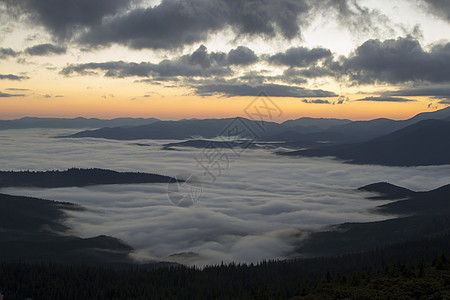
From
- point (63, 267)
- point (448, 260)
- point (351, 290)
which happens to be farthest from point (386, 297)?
point (63, 267)

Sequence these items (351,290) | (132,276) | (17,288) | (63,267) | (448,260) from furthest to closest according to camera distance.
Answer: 1. (63,267)
2. (132,276)
3. (17,288)
4. (448,260)
5. (351,290)

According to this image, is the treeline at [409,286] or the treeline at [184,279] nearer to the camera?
the treeline at [409,286]

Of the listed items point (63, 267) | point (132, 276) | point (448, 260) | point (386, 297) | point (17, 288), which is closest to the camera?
point (386, 297)

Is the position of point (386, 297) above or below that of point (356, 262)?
above

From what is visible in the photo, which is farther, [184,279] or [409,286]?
[184,279]

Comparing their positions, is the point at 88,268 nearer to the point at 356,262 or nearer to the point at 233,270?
the point at 233,270

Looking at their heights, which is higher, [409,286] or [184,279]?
[409,286]

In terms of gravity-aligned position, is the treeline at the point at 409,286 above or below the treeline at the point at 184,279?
above

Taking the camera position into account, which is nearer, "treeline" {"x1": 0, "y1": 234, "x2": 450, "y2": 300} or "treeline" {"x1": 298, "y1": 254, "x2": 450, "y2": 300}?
"treeline" {"x1": 298, "y1": 254, "x2": 450, "y2": 300}

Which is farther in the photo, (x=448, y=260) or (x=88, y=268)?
(x=88, y=268)

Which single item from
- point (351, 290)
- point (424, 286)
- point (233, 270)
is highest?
point (424, 286)

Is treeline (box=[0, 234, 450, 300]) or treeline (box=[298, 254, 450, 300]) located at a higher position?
treeline (box=[298, 254, 450, 300])
